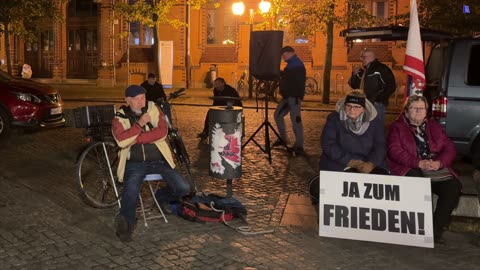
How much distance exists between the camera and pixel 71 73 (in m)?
30.9

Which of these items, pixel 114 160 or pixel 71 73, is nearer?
pixel 114 160

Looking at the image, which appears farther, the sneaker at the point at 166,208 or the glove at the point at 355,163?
the sneaker at the point at 166,208

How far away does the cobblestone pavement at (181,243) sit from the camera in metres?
4.89

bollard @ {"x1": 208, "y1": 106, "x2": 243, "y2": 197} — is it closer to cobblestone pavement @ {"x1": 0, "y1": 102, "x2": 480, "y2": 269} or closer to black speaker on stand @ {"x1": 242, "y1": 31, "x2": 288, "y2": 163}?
cobblestone pavement @ {"x1": 0, "y1": 102, "x2": 480, "y2": 269}

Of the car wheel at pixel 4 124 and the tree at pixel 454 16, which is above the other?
the tree at pixel 454 16

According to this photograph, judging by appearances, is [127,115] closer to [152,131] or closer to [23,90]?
[152,131]

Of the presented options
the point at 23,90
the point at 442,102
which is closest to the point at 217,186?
the point at 442,102

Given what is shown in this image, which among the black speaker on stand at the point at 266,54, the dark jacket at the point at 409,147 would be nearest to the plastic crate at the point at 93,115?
the dark jacket at the point at 409,147

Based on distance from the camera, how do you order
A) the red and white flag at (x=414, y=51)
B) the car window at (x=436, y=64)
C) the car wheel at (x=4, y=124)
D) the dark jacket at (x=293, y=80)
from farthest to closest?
1. the car wheel at (x=4, y=124)
2. the dark jacket at (x=293, y=80)
3. the car window at (x=436, y=64)
4. the red and white flag at (x=414, y=51)

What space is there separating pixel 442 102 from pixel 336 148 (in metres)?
3.09

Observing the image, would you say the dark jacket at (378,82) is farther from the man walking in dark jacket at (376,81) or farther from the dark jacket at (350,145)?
the dark jacket at (350,145)

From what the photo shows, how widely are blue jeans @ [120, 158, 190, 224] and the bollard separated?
0.53m

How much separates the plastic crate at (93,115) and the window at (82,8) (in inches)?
1019

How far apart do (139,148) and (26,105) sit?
21.3 feet
